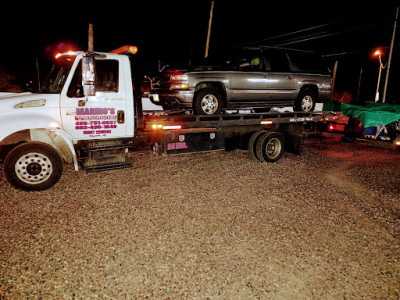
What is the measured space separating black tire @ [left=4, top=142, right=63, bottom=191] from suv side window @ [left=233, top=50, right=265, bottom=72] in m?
4.69

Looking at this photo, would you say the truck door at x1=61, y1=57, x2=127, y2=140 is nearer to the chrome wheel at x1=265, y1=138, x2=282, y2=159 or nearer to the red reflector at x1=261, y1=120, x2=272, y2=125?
the red reflector at x1=261, y1=120, x2=272, y2=125

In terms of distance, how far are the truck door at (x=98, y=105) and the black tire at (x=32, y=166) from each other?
54cm

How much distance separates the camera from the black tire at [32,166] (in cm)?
446

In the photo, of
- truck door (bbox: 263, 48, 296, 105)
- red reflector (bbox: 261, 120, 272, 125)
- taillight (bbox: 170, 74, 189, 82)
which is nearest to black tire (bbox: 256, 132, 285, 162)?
red reflector (bbox: 261, 120, 272, 125)

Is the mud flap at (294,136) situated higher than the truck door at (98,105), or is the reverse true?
the truck door at (98,105)

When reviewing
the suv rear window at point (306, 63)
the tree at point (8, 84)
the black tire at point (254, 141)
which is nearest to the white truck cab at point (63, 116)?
the black tire at point (254, 141)

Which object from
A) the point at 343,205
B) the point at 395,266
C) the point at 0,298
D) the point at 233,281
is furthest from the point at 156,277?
the point at 343,205

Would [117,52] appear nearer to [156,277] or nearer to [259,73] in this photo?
[259,73]

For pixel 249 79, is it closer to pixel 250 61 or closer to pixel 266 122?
pixel 250 61

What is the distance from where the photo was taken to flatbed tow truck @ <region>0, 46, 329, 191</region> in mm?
4457

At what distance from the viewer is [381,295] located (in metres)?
2.67

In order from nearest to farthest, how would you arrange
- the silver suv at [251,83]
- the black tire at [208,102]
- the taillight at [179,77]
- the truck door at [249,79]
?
the taillight at [179,77] → the silver suv at [251,83] → the black tire at [208,102] → the truck door at [249,79]

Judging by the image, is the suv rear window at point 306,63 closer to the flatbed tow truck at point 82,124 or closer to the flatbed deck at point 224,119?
the flatbed deck at point 224,119

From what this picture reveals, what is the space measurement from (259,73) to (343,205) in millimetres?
3757
